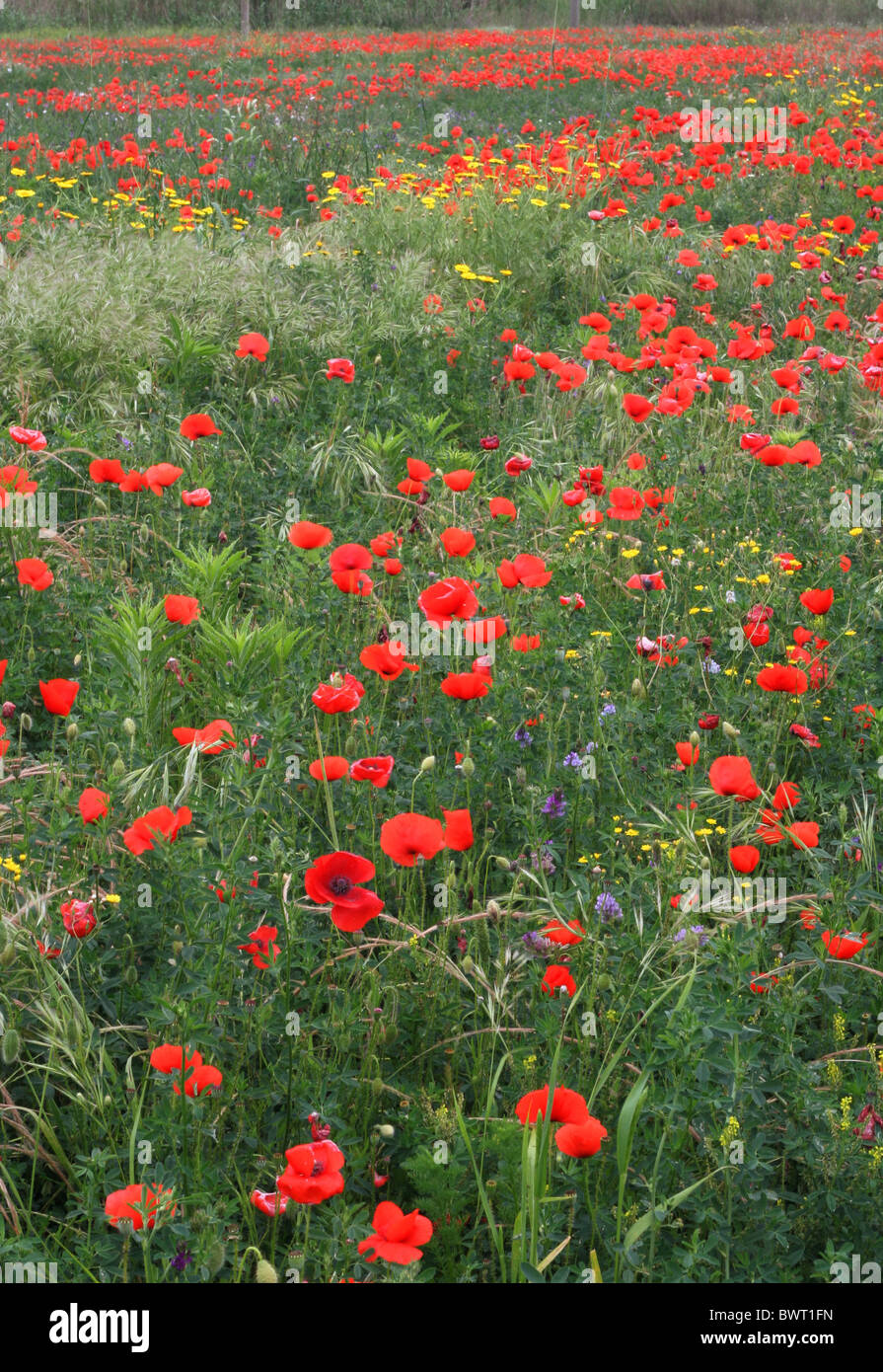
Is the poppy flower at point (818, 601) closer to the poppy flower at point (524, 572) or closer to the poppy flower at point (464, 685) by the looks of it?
the poppy flower at point (524, 572)

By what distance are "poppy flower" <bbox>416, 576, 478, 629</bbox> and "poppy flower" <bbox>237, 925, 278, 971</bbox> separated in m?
0.83

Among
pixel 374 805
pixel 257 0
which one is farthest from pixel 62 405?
→ pixel 257 0

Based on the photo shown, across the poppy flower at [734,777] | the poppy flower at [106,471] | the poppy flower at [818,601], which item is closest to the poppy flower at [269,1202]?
the poppy flower at [734,777]

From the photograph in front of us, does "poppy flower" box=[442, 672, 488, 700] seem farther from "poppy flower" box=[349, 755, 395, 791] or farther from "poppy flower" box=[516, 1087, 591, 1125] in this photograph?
"poppy flower" box=[516, 1087, 591, 1125]

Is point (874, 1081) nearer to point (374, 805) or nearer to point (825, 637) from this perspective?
point (374, 805)

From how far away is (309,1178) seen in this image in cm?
170

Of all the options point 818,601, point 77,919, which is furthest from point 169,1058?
point 818,601

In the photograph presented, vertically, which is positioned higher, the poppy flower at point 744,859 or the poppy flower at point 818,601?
the poppy flower at point 818,601

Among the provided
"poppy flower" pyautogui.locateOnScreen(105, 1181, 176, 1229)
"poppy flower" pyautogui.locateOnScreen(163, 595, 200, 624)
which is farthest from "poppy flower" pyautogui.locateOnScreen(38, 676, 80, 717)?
"poppy flower" pyautogui.locateOnScreen(105, 1181, 176, 1229)

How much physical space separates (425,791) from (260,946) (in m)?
0.75

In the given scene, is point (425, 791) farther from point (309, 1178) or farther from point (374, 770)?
point (309, 1178)

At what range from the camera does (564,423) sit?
18.1 feet

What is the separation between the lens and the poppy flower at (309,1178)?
1677mm

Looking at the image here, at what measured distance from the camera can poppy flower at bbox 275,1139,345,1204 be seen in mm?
1677
